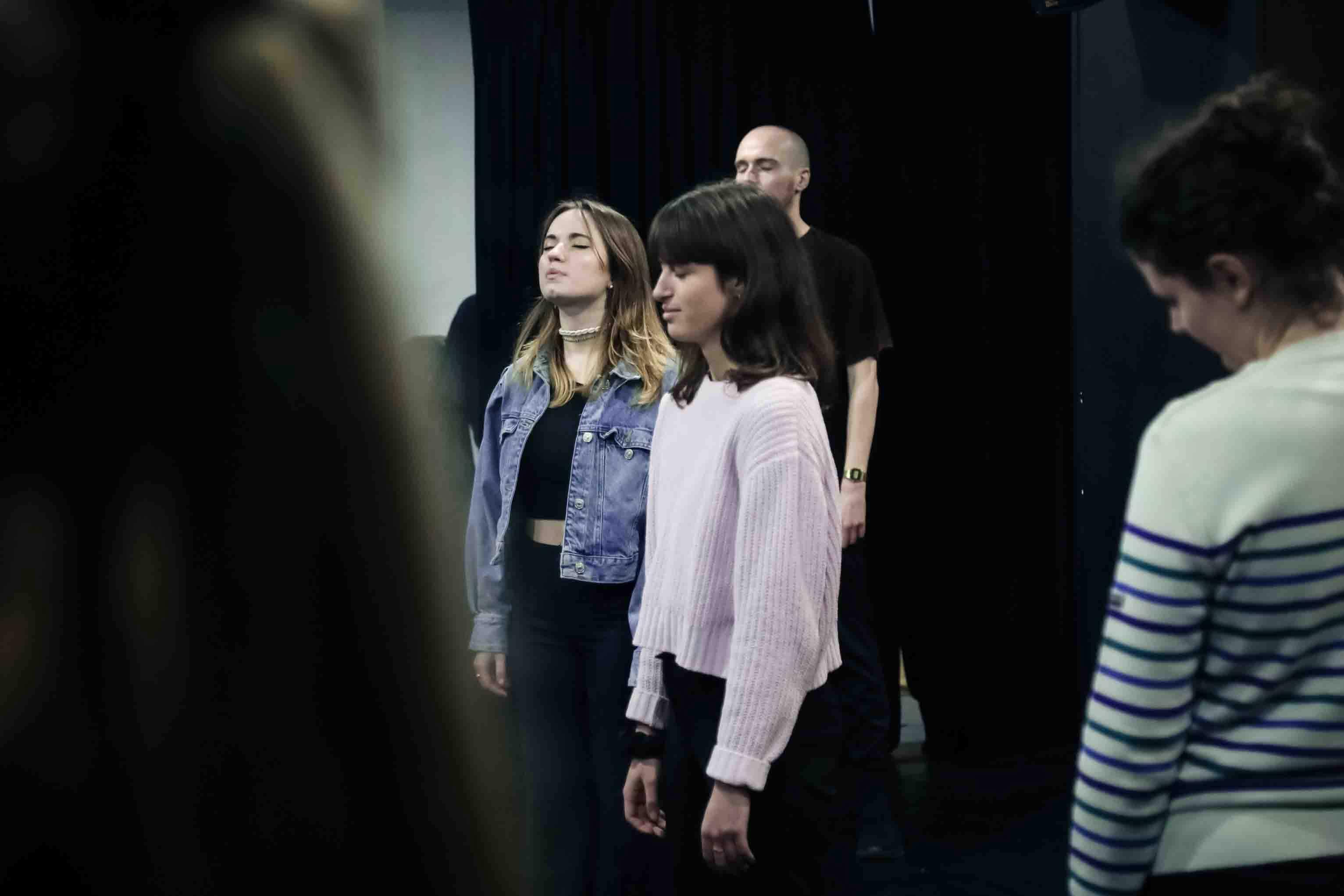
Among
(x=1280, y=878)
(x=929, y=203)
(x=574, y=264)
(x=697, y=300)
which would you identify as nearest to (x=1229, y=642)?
(x=1280, y=878)

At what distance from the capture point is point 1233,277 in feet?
2.84

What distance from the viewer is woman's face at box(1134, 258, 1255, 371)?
0.88 m

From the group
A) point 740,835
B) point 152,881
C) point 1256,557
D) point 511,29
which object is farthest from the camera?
point 511,29

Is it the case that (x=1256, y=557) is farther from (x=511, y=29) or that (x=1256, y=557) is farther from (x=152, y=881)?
(x=511, y=29)

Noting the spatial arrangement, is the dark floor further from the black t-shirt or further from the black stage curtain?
the black t-shirt

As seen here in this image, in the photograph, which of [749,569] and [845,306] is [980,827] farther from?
[749,569]

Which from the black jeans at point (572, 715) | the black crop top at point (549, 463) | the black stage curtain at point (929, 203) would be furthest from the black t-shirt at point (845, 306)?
the black jeans at point (572, 715)

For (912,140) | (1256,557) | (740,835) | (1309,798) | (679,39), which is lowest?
(740,835)

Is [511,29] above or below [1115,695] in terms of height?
above

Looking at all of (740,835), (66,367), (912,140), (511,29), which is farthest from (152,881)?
(912,140)

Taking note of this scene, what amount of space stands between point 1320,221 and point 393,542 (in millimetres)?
668

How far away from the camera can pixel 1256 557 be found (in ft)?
2.68

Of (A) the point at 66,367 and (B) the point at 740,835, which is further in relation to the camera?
(B) the point at 740,835

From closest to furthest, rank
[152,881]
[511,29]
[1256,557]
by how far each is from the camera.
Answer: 1. [152,881]
2. [1256,557]
3. [511,29]
